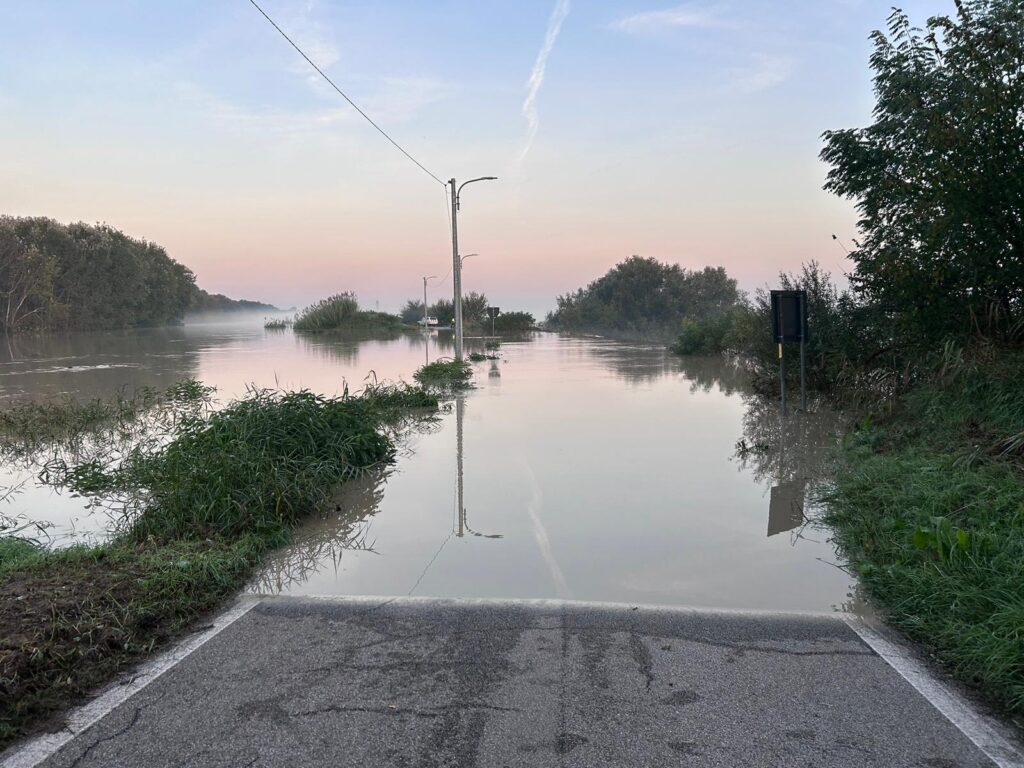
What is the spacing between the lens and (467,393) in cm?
1719

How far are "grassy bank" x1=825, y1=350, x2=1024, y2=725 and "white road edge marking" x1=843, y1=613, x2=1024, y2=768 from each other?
14cm

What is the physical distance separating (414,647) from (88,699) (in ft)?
5.10

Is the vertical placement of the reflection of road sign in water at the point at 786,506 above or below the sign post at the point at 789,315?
below

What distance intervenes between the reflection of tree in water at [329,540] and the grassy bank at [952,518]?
4007 mm

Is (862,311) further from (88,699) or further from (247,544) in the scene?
(88,699)

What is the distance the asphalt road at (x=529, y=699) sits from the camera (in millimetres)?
2811

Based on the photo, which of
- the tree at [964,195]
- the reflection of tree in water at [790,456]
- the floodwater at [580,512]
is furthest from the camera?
the tree at [964,195]

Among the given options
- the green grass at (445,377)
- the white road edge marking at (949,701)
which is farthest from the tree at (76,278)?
the white road edge marking at (949,701)

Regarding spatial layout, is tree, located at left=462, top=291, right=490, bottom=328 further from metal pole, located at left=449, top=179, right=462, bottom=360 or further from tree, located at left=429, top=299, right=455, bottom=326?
metal pole, located at left=449, top=179, right=462, bottom=360

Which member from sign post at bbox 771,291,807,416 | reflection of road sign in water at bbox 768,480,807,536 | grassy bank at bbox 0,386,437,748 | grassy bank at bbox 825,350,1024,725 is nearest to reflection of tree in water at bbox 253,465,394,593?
grassy bank at bbox 0,386,437,748

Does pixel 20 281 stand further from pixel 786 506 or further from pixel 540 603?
pixel 540 603

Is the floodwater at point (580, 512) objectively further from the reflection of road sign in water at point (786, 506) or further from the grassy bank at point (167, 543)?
the grassy bank at point (167, 543)

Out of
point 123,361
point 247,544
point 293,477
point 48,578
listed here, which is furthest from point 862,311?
point 123,361

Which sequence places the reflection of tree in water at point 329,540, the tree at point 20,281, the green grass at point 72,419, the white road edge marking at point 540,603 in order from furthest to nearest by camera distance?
the tree at point 20,281 → the green grass at point 72,419 → the reflection of tree in water at point 329,540 → the white road edge marking at point 540,603
